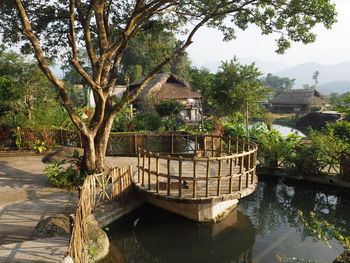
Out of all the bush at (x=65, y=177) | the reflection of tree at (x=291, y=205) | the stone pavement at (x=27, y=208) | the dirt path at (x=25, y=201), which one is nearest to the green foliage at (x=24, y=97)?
the stone pavement at (x=27, y=208)

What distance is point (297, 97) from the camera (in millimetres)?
49375

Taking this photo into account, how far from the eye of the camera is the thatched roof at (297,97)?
47381mm

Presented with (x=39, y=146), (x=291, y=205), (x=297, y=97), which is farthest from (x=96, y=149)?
(x=297, y=97)

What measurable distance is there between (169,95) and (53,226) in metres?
22.8

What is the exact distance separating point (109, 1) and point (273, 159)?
33.0 feet

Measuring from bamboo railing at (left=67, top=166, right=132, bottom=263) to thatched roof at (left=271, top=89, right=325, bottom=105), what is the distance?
147 feet

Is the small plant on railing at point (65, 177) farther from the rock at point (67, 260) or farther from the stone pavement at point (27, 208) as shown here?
the rock at point (67, 260)

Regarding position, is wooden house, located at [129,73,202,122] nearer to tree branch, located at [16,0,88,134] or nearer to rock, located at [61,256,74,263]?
tree branch, located at [16,0,88,134]

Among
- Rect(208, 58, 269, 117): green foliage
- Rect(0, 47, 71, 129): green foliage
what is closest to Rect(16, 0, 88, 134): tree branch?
Rect(0, 47, 71, 129): green foliage

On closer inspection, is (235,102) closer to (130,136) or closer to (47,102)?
(130,136)

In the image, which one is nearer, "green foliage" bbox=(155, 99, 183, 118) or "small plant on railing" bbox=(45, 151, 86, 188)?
"small plant on railing" bbox=(45, 151, 86, 188)

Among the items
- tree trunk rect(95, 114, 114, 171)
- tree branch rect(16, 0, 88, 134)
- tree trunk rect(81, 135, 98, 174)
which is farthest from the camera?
tree trunk rect(95, 114, 114, 171)

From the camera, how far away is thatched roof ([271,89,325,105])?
47381 millimetres

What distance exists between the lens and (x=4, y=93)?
15492 mm
